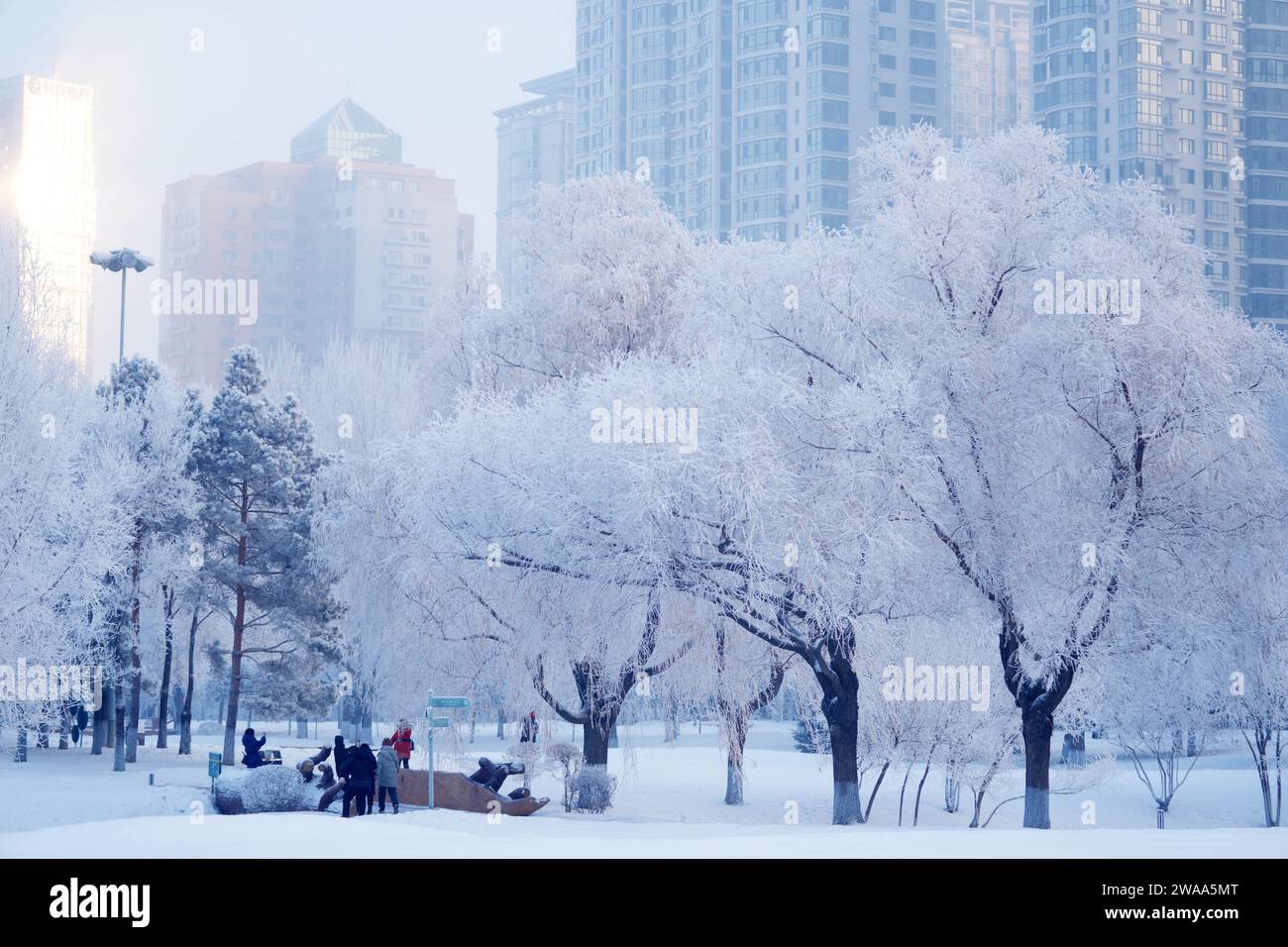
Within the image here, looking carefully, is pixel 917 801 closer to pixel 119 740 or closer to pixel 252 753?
pixel 252 753

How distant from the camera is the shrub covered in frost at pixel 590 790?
99.7 ft

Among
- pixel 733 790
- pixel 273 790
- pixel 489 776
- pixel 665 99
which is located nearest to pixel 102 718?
pixel 273 790

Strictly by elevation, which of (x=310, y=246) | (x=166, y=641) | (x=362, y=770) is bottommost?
(x=362, y=770)

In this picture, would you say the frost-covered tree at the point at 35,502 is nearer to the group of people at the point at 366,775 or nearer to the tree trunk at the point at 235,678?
the group of people at the point at 366,775

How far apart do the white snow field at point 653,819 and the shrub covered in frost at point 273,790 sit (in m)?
1.19

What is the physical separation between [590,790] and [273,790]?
6460 mm

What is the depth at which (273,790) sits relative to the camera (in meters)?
30.3

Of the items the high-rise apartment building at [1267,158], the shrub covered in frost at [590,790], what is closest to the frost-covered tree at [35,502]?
the shrub covered in frost at [590,790]

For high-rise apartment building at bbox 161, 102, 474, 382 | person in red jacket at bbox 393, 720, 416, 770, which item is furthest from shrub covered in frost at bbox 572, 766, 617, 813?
high-rise apartment building at bbox 161, 102, 474, 382

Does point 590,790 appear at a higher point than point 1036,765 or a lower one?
lower

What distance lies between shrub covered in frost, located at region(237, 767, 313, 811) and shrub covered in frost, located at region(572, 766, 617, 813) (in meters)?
5.45

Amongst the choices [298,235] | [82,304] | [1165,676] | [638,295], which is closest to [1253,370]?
[1165,676]

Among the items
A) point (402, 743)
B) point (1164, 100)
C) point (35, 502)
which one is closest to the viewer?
point (35, 502)
